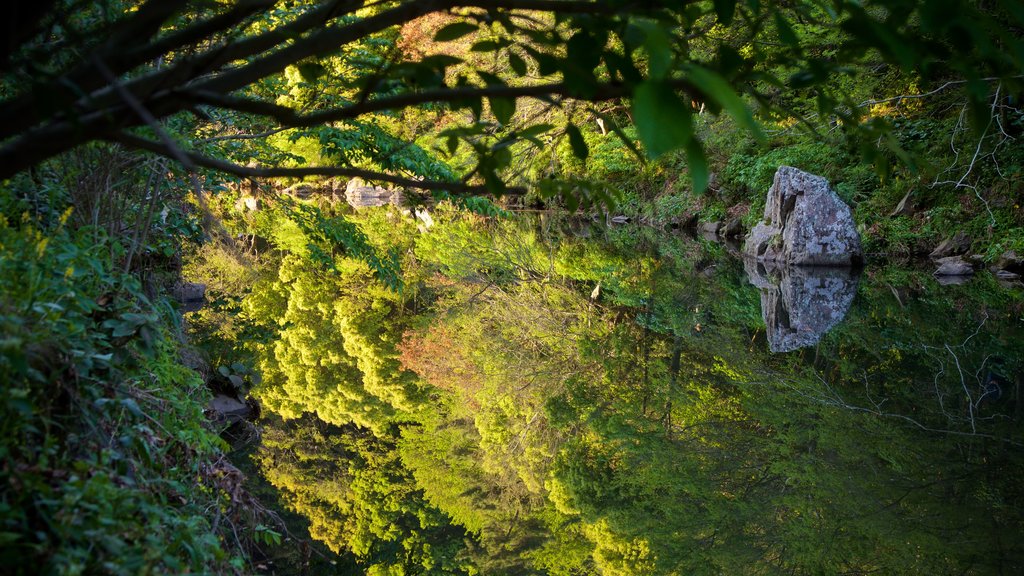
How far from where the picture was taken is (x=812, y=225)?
13.1m

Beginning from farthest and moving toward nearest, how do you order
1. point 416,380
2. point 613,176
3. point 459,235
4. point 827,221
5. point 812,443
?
1. point 613,176
2. point 459,235
3. point 827,221
4. point 416,380
5. point 812,443

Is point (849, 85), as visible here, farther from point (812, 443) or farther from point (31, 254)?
point (31, 254)

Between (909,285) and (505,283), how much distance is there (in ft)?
17.9

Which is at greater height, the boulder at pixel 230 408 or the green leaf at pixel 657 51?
the green leaf at pixel 657 51

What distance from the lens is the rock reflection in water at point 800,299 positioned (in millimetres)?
8445

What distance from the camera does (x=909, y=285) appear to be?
1066cm

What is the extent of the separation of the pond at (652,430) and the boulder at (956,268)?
2.25ft

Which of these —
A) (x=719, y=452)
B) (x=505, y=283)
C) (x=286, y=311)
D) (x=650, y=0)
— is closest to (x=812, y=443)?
(x=719, y=452)

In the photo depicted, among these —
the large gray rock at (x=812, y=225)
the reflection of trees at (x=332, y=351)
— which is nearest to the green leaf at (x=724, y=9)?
the reflection of trees at (x=332, y=351)

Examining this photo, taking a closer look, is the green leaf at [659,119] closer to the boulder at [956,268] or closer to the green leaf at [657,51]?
the green leaf at [657,51]

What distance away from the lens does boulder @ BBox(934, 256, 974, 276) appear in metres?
11.6

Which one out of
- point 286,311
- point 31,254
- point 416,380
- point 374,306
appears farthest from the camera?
point 374,306

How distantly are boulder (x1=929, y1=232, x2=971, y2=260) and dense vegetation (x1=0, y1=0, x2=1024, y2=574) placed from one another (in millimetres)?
133

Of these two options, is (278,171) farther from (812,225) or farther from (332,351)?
(812,225)
